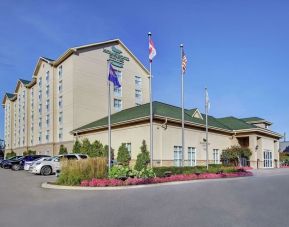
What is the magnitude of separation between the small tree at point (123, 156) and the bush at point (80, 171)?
1240cm

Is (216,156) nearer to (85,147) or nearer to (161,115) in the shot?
(161,115)

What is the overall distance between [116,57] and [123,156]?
20.4 m

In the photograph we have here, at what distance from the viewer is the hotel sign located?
46.6 metres

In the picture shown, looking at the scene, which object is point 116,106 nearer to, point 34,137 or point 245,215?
point 34,137

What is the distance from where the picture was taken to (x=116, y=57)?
156 ft

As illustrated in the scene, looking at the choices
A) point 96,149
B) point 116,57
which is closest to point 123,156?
point 96,149

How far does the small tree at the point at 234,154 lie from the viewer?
37.0m

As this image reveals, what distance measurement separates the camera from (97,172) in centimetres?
1803

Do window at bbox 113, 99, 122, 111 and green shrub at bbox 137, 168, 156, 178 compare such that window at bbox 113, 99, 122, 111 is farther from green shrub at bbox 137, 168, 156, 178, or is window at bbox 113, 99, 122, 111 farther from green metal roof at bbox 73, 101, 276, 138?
A: green shrub at bbox 137, 168, 156, 178

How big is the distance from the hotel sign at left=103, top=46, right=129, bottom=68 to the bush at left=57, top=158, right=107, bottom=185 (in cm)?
2988

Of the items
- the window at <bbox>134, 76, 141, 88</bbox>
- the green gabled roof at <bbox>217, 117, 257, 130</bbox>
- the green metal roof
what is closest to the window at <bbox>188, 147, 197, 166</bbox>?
the green metal roof


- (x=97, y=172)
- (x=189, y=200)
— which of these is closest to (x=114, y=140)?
(x=97, y=172)

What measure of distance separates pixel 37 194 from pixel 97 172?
4270 mm

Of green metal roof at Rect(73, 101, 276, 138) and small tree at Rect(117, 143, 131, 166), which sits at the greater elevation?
green metal roof at Rect(73, 101, 276, 138)
